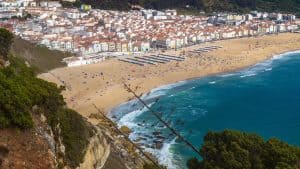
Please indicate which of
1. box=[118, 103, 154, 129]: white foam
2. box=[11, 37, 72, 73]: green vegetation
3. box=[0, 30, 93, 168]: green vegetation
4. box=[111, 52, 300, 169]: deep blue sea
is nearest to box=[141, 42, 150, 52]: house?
box=[11, 37, 72, 73]: green vegetation

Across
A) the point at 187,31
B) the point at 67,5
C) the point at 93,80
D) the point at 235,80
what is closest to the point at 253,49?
the point at 187,31

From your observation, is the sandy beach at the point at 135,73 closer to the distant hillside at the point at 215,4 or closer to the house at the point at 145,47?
the house at the point at 145,47

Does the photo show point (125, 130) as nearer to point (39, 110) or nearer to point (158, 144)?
point (158, 144)

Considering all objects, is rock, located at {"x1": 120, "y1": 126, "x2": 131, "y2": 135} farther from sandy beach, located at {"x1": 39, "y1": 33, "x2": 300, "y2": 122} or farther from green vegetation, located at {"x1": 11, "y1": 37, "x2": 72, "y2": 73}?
green vegetation, located at {"x1": 11, "y1": 37, "x2": 72, "y2": 73}

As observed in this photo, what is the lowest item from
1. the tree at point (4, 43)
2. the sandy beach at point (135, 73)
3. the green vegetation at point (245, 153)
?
the sandy beach at point (135, 73)

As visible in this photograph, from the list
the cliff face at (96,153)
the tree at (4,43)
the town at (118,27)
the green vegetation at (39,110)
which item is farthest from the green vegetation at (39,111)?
the town at (118,27)

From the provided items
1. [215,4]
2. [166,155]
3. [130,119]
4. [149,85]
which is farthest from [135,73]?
[215,4]
